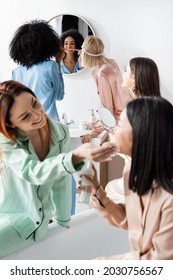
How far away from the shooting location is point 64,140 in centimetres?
122

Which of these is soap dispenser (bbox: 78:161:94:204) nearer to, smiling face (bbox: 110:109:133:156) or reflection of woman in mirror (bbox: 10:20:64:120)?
smiling face (bbox: 110:109:133:156)

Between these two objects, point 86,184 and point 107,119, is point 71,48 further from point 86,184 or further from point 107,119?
point 86,184

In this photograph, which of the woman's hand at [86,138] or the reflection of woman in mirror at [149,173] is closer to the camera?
the reflection of woman in mirror at [149,173]

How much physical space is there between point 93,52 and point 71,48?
0.30 metres

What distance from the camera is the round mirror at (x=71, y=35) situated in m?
2.65

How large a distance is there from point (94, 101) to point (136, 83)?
0.86m

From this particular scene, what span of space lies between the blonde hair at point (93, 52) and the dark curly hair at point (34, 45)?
305mm

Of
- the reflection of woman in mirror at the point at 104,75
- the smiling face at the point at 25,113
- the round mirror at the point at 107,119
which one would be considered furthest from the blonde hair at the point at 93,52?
the smiling face at the point at 25,113

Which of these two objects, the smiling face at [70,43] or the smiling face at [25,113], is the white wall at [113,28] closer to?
the smiling face at [70,43]

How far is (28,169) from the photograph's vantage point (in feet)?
3.41

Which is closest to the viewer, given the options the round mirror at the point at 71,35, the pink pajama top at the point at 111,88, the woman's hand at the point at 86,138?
the woman's hand at the point at 86,138

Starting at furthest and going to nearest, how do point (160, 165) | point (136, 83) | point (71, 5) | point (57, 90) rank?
point (71, 5) → point (57, 90) → point (136, 83) → point (160, 165)

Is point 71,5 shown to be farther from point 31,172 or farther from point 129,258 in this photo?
point 129,258
